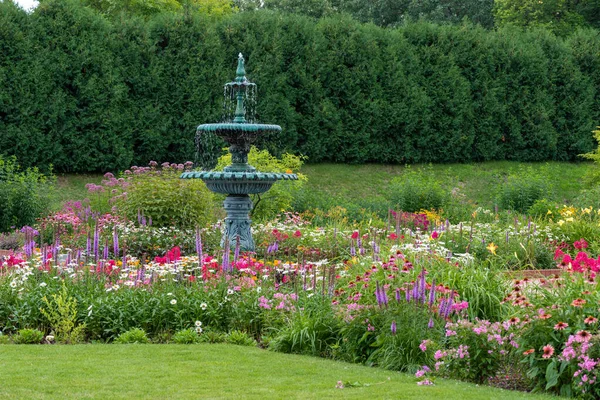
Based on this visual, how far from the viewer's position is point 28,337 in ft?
23.4

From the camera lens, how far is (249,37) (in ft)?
64.9

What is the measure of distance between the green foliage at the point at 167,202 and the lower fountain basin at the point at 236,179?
187cm

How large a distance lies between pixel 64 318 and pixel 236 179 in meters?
4.18

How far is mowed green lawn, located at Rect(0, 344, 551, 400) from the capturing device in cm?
535

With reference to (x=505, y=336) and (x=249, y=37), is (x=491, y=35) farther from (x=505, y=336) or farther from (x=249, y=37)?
(x=505, y=336)

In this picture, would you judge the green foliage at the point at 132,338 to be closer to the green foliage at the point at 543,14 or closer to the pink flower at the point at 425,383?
the pink flower at the point at 425,383

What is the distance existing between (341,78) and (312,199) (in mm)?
5217

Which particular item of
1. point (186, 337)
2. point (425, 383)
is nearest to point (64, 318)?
point (186, 337)

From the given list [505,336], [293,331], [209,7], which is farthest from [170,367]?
[209,7]

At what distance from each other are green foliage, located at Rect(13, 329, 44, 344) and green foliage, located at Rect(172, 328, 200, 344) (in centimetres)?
114

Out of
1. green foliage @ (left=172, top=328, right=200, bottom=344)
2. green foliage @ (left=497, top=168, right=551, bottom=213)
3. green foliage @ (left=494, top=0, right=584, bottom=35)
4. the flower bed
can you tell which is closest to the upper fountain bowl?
the flower bed

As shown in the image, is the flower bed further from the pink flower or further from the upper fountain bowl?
the upper fountain bowl

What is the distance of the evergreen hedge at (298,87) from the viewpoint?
58.4 ft

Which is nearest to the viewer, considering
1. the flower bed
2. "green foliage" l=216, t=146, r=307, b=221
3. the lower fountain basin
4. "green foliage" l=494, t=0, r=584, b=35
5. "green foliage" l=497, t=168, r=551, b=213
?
the flower bed
